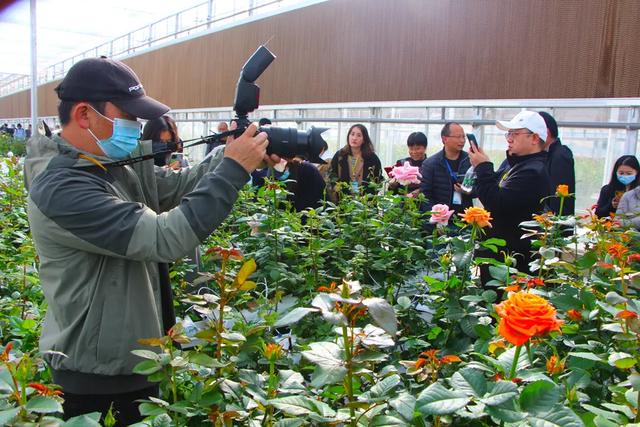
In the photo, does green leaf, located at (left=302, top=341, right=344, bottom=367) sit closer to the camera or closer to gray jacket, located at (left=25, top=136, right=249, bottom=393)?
gray jacket, located at (left=25, top=136, right=249, bottom=393)

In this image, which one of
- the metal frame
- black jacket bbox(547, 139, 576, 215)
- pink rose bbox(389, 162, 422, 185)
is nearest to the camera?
pink rose bbox(389, 162, 422, 185)

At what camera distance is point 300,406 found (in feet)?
2.83

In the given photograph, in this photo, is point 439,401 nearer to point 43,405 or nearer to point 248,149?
point 43,405

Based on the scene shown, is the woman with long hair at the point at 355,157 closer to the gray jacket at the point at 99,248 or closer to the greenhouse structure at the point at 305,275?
the greenhouse structure at the point at 305,275

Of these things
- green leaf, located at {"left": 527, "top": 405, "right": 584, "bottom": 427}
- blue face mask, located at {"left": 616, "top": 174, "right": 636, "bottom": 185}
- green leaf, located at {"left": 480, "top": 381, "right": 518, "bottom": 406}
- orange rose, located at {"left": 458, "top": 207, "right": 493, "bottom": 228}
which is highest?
blue face mask, located at {"left": 616, "top": 174, "right": 636, "bottom": 185}

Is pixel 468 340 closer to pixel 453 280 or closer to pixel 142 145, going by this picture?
pixel 453 280

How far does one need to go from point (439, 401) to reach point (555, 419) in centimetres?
15

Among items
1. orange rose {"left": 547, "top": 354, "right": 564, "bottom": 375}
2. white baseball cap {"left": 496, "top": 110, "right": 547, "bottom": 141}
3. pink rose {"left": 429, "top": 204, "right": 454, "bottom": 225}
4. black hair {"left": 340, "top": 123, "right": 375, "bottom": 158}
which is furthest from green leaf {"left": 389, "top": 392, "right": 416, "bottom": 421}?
black hair {"left": 340, "top": 123, "right": 375, "bottom": 158}

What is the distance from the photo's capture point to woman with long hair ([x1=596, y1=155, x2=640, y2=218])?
4684 millimetres

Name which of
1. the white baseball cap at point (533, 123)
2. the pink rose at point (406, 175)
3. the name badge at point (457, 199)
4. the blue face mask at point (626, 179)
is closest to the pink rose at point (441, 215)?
the pink rose at point (406, 175)

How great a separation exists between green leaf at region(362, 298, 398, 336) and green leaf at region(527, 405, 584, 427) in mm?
217

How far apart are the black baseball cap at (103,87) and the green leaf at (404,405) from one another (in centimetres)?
101

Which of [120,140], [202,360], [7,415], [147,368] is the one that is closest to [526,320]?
[202,360]

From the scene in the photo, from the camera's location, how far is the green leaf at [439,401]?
0.75m
